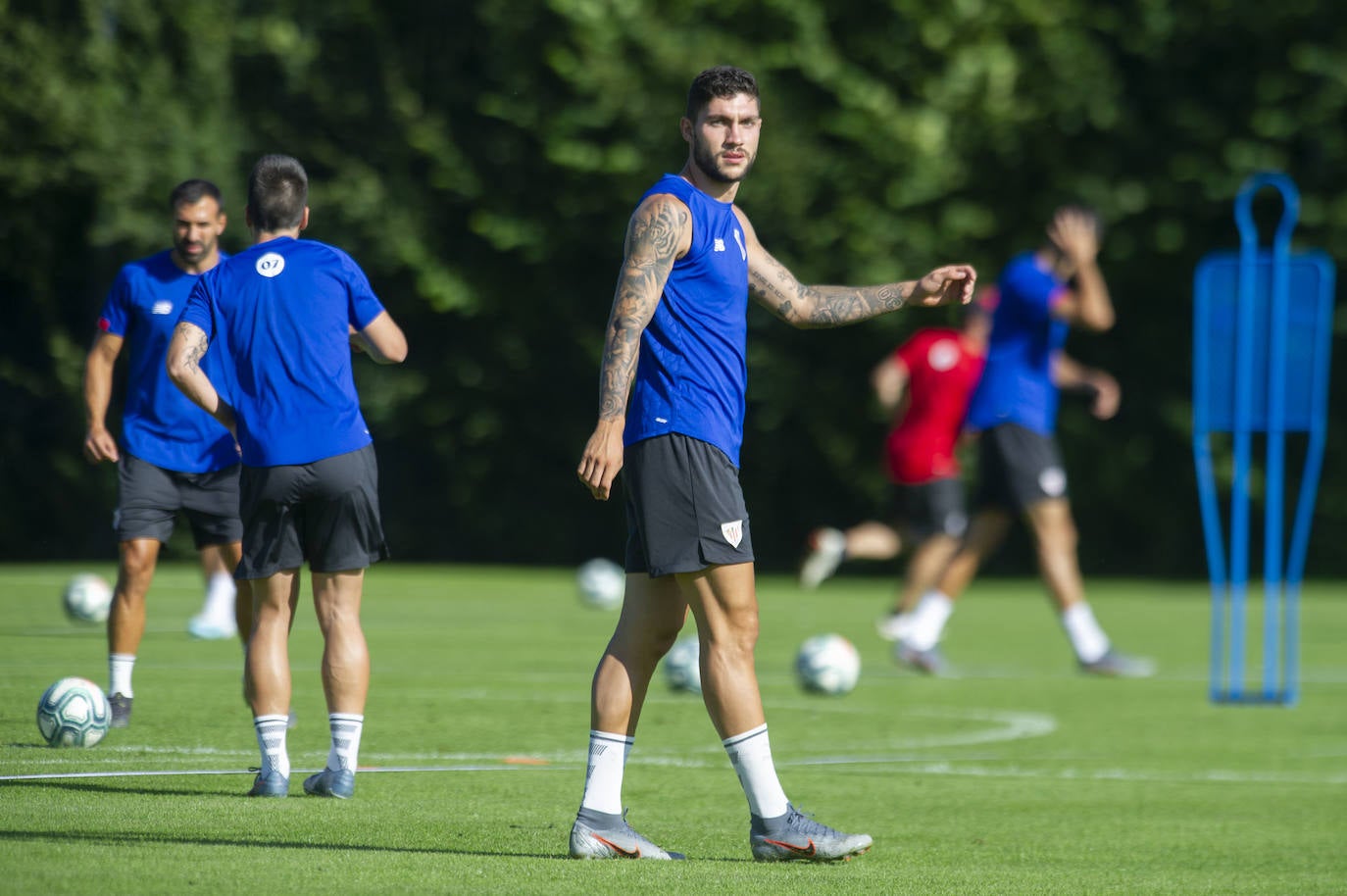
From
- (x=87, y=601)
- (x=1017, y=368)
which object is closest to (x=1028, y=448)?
(x=1017, y=368)

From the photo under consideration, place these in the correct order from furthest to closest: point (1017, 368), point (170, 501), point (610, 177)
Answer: point (610, 177) < point (1017, 368) < point (170, 501)

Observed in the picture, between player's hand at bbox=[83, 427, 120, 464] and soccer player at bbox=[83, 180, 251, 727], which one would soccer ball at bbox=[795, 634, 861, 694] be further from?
player's hand at bbox=[83, 427, 120, 464]

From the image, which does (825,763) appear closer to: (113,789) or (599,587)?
(113,789)

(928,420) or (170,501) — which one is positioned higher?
(928,420)

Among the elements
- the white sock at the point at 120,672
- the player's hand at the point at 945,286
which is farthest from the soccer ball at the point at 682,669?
the player's hand at the point at 945,286

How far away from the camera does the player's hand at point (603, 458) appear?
5332 millimetres

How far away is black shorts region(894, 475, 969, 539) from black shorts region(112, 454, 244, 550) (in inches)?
294

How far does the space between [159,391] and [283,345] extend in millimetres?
2445

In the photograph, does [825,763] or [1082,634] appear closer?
[825,763]

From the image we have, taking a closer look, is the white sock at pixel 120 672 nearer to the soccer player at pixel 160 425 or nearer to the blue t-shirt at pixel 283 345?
the soccer player at pixel 160 425

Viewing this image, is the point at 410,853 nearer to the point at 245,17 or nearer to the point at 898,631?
the point at 898,631

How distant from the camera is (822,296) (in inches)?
249

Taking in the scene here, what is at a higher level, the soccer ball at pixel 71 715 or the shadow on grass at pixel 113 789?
the soccer ball at pixel 71 715

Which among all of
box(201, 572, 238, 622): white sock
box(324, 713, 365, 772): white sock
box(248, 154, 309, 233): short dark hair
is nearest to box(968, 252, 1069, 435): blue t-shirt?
box(201, 572, 238, 622): white sock
